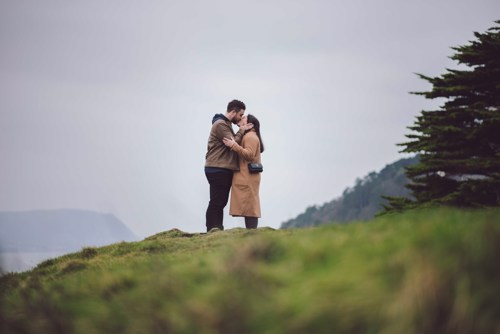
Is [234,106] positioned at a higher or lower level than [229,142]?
higher

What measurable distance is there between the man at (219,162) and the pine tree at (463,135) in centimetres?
1123

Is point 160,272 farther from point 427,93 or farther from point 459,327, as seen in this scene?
point 427,93

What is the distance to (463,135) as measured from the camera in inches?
798

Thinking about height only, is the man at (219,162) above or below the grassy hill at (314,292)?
above

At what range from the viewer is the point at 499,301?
9.83ft

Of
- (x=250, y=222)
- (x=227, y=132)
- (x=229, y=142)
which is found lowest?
(x=250, y=222)

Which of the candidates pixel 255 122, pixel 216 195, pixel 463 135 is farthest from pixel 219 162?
pixel 463 135

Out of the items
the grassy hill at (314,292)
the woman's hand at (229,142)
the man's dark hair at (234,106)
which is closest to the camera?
the grassy hill at (314,292)

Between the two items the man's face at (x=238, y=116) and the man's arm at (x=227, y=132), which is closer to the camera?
the man's arm at (x=227, y=132)

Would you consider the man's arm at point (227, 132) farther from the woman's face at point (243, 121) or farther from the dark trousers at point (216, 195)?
the dark trousers at point (216, 195)

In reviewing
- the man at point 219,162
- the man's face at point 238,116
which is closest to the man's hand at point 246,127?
the man at point 219,162

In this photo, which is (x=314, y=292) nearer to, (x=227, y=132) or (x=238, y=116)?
(x=227, y=132)

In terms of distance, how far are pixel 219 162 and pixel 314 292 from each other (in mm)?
8129

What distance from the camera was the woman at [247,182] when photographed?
36.4 ft
